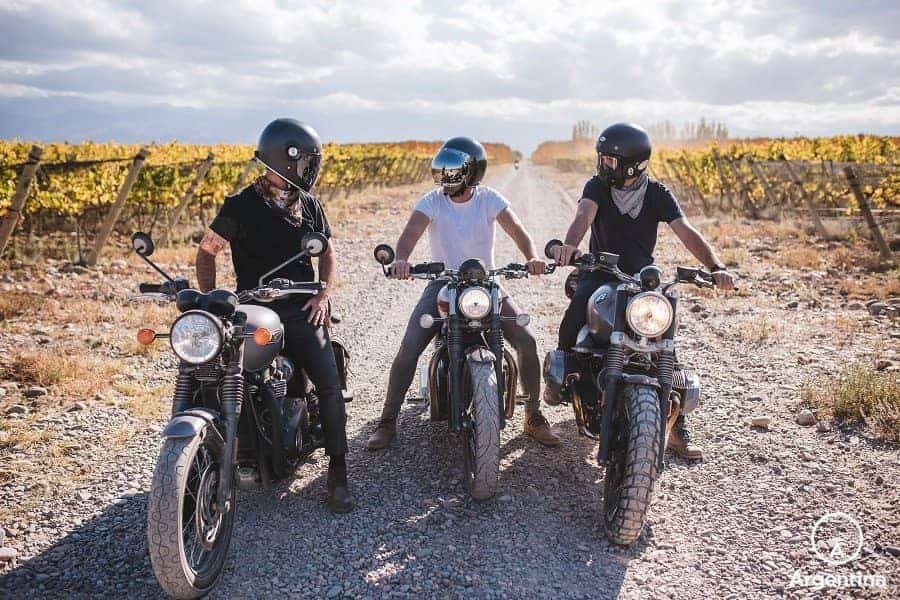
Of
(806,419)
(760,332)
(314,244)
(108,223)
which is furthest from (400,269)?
(108,223)

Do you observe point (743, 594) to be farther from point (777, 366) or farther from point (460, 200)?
point (777, 366)

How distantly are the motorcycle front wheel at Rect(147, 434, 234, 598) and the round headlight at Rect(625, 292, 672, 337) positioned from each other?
213 centimetres

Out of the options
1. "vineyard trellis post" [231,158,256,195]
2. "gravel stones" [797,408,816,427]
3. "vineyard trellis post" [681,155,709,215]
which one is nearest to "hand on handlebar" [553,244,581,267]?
"gravel stones" [797,408,816,427]

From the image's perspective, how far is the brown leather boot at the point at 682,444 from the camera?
445 cm

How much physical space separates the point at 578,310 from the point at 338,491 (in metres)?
1.87

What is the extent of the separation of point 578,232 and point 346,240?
10.8m

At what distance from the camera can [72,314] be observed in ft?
26.6

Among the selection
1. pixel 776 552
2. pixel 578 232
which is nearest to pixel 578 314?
pixel 578 232

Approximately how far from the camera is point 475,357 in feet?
12.6

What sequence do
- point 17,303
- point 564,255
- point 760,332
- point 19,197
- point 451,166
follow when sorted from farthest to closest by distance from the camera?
point 19,197 → point 17,303 → point 760,332 → point 451,166 → point 564,255

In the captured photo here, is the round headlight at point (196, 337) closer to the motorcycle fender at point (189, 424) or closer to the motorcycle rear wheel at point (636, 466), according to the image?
the motorcycle fender at point (189, 424)

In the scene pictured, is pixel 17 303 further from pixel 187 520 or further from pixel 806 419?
pixel 806 419

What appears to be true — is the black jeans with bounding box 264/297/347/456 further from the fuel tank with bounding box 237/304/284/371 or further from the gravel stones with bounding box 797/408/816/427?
the gravel stones with bounding box 797/408/816/427

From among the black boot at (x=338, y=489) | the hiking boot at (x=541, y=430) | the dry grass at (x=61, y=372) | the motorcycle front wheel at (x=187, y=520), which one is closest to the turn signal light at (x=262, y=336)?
the motorcycle front wheel at (x=187, y=520)
